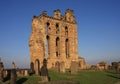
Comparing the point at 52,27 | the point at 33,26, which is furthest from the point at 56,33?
the point at 33,26

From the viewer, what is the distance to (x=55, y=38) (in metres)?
35.3

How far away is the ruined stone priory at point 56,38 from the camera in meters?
29.2

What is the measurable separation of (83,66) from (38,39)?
13800mm

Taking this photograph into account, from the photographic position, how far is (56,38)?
36438mm

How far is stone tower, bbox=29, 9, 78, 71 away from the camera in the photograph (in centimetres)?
2885

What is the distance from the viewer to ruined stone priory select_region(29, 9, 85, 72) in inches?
1152

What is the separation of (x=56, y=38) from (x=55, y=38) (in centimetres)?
114

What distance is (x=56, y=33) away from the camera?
3622 centimetres

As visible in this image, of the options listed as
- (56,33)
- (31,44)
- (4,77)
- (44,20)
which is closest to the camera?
(4,77)

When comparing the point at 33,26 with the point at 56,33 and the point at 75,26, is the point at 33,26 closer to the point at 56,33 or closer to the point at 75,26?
the point at 56,33

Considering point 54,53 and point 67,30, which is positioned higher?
point 67,30

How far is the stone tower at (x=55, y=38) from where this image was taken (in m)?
28.8

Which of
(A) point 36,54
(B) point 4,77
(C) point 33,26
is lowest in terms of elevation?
(B) point 4,77

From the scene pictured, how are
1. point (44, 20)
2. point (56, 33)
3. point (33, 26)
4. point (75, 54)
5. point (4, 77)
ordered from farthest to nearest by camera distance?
1. point (75, 54)
2. point (56, 33)
3. point (44, 20)
4. point (33, 26)
5. point (4, 77)
